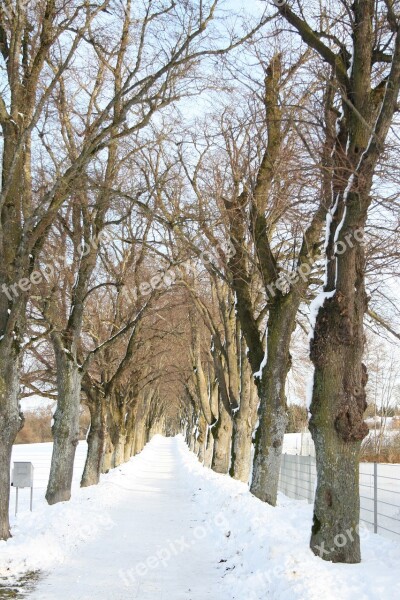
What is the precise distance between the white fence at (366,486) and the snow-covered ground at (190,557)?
225cm

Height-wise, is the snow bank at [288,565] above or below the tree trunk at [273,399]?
below

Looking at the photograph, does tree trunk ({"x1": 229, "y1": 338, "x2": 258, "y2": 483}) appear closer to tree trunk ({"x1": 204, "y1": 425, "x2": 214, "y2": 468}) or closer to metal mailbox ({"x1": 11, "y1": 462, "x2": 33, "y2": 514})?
metal mailbox ({"x1": 11, "y1": 462, "x2": 33, "y2": 514})

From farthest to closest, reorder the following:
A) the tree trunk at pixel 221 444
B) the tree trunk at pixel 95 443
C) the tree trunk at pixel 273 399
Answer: the tree trunk at pixel 221 444, the tree trunk at pixel 95 443, the tree trunk at pixel 273 399

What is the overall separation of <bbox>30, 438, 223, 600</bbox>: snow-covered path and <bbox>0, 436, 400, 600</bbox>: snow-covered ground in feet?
0.04

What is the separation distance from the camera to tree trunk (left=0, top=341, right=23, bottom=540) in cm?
855

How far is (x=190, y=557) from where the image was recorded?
838 cm

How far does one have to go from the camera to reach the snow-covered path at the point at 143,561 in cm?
649

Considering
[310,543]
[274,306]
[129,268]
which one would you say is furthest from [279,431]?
[129,268]

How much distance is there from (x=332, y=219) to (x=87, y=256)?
8.04 metres

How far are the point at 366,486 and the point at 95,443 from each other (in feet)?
32.7

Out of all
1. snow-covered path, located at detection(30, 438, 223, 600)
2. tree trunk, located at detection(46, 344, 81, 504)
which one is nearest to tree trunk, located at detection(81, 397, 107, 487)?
snow-covered path, located at detection(30, 438, 223, 600)

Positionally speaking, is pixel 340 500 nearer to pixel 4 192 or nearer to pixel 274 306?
pixel 274 306

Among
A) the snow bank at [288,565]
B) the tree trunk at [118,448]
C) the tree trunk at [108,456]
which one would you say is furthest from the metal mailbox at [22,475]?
the tree trunk at [118,448]

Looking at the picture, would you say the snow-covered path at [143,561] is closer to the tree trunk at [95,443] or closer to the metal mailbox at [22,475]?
the metal mailbox at [22,475]
